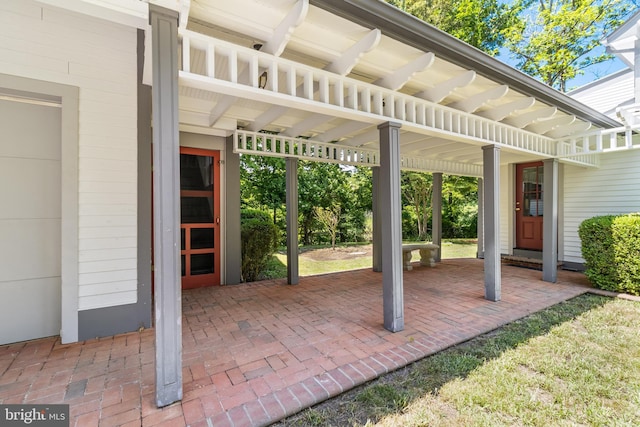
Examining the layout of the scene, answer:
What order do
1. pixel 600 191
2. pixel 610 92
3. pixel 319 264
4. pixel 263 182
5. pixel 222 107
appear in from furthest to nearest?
pixel 263 182
pixel 319 264
pixel 610 92
pixel 600 191
pixel 222 107

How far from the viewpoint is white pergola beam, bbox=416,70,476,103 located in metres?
2.96

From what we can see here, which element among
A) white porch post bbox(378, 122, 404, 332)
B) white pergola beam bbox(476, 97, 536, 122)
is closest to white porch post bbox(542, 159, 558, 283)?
white pergola beam bbox(476, 97, 536, 122)

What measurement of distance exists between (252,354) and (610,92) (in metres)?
9.72

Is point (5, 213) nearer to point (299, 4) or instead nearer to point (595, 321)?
point (299, 4)

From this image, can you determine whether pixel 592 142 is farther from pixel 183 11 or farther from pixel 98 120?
pixel 98 120

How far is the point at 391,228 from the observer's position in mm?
3094

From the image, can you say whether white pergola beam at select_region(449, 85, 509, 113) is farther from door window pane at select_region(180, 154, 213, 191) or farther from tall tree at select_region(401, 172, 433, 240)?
tall tree at select_region(401, 172, 433, 240)

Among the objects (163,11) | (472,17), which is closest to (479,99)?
(163,11)

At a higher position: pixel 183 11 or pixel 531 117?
pixel 531 117

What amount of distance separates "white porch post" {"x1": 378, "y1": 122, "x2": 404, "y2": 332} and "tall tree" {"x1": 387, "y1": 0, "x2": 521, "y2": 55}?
39.4ft

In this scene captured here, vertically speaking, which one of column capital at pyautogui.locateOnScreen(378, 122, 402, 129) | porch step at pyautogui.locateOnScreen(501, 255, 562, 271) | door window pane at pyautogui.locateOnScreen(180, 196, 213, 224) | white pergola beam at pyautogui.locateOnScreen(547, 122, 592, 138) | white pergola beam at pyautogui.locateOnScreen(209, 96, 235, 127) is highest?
white pergola beam at pyautogui.locateOnScreen(547, 122, 592, 138)

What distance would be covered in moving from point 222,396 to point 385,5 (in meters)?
3.14

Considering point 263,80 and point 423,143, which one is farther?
point 423,143

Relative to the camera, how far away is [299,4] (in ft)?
6.37
